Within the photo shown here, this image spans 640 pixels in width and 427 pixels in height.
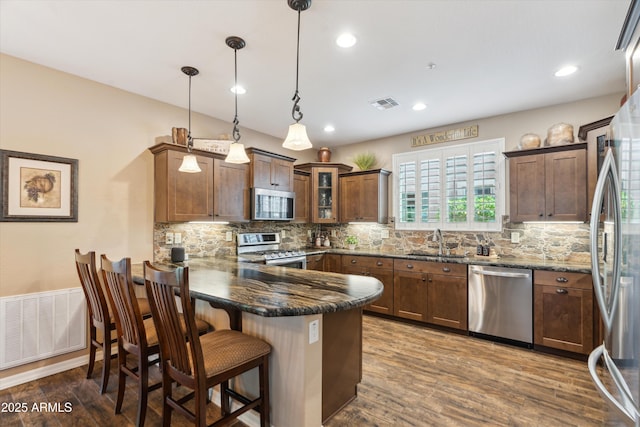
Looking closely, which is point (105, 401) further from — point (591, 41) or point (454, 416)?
point (591, 41)

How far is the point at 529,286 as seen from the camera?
11.0 feet

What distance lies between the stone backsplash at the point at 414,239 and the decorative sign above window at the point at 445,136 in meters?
1.36

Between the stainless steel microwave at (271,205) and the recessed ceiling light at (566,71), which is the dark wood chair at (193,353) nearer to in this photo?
the stainless steel microwave at (271,205)

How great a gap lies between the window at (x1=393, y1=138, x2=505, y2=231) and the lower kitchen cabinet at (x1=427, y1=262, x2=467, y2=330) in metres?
0.89

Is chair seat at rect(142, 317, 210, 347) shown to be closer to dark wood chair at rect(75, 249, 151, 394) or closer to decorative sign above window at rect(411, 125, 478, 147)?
dark wood chair at rect(75, 249, 151, 394)

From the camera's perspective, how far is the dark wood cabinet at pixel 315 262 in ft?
15.6

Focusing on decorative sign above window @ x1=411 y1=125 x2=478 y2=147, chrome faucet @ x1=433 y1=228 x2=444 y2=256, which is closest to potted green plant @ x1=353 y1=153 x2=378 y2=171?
decorative sign above window @ x1=411 y1=125 x2=478 y2=147

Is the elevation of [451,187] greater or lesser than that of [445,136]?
lesser

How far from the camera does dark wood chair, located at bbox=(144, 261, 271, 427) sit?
154cm

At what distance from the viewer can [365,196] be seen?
16.8 ft

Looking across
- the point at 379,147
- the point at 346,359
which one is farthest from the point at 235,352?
the point at 379,147

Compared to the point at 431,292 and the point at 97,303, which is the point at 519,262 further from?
the point at 97,303

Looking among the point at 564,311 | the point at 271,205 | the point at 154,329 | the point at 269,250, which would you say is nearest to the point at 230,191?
the point at 271,205

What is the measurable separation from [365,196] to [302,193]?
107 cm
